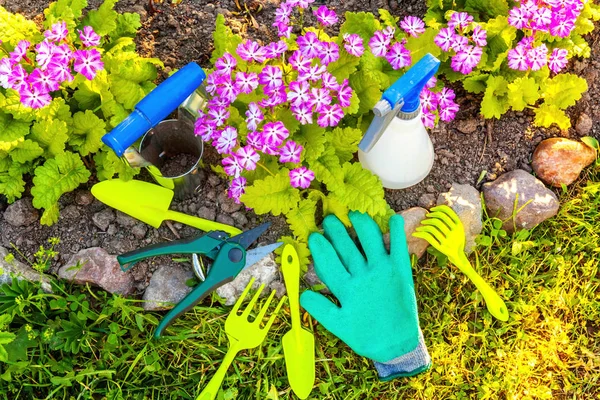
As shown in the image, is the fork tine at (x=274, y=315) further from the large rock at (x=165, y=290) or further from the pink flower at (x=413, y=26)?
the pink flower at (x=413, y=26)

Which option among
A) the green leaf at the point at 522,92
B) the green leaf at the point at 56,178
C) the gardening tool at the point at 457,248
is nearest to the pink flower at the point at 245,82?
the green leaf at the point at 56,178

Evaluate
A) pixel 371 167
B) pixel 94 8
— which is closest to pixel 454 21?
pixel 371 167

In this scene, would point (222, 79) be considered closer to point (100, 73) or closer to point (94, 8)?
point (100, 73)

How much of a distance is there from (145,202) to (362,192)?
0.72 metres

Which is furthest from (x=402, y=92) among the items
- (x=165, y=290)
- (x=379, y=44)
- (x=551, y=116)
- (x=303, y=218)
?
(x=165, y=290)

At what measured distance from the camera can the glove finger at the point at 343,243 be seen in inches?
81.8

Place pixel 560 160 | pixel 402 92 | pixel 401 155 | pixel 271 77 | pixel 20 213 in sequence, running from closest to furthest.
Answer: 1. pixel 402 92
2. pixel 271 77
3. pixel 401 155
4. pixel 20 213
5. pixel 560 160

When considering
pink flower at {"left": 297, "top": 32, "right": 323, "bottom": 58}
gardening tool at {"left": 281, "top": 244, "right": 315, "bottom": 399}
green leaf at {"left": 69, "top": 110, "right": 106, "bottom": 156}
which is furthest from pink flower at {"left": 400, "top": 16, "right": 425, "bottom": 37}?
green leaf at {"left": 69, "top": 110, "right": 106, "bottom": 156}

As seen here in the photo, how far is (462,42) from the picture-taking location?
1980 mm

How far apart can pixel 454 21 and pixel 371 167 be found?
533 millimetres

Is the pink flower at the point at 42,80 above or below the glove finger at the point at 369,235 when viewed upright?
above

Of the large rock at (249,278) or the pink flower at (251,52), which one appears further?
the large rock at (249,278)

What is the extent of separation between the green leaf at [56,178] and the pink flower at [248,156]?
562 millimetres

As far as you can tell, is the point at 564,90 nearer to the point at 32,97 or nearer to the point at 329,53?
the point at 329,53
